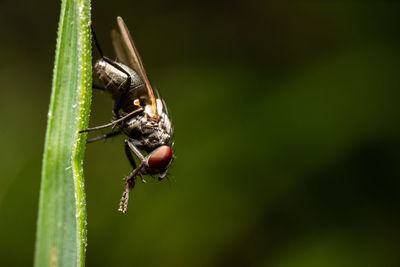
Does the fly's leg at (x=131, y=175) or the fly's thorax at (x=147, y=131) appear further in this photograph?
the fly's thorax at (x=147, y=131)

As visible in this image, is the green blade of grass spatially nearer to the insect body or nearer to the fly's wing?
the fly's wing

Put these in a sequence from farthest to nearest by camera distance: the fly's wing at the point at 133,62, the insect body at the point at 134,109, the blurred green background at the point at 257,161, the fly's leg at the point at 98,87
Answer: the blurred green background at the point at 257,161 < the fly's leg at the point at 98,87 < the insect body at the point at 134,109 < the fly's wing at the point at 133,62

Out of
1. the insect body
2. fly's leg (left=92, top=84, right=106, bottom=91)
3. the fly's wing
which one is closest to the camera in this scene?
the fly's wing

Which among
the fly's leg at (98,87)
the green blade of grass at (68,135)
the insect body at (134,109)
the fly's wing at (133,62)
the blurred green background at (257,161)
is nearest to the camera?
the green blade of grass at (68,135)

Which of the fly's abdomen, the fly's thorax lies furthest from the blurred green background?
the fly's abdomen

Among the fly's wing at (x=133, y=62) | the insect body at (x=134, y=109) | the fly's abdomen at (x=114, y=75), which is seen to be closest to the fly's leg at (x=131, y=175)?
the insect body at (x=134, y=109)

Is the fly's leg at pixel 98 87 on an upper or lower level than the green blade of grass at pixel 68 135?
upper

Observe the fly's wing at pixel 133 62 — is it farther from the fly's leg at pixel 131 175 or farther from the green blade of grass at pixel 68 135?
the green blade of grass at pixel 68 135

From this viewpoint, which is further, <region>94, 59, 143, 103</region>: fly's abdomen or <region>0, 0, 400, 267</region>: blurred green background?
<region>0, 0, 400, 267</region>: blurred green background
